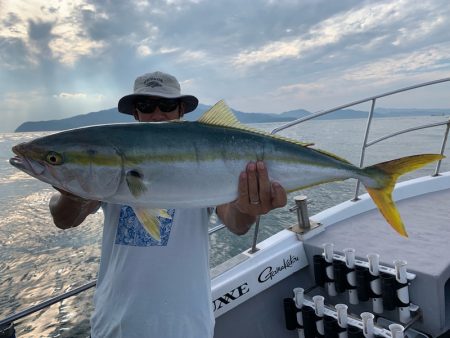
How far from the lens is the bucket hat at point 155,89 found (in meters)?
2.18

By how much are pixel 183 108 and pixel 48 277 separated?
7.88 m

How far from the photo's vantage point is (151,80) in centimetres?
228

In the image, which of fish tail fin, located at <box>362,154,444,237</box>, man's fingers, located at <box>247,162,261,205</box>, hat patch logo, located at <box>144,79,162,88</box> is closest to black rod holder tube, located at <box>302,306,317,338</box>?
fish tail fin, located at <box>362,154,444,237</box>

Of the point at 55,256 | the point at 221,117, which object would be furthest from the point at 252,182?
the point at 55,256

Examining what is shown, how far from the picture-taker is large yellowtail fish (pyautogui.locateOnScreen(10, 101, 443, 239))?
1.66 m

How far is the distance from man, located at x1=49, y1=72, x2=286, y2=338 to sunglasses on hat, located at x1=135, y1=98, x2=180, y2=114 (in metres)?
0.67

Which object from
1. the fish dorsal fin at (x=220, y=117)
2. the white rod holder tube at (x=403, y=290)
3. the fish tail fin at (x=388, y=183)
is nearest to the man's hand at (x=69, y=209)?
the fish dorsal fin at (x=220, y=117)

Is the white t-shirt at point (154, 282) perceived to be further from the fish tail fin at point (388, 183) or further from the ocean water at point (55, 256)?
the ocean water at point (55, 256)

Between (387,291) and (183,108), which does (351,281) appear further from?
(183,108)

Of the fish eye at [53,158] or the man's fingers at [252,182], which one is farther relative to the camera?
the man's fingers at [252,182]

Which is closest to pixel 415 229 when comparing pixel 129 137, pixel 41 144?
pixel 129 137

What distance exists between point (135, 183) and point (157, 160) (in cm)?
16

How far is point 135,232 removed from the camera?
1.92 meters

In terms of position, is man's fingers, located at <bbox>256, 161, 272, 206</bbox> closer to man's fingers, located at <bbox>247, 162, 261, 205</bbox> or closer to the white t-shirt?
man's fingers, located at <bbox>247, 162, 261, 205</bbox>
